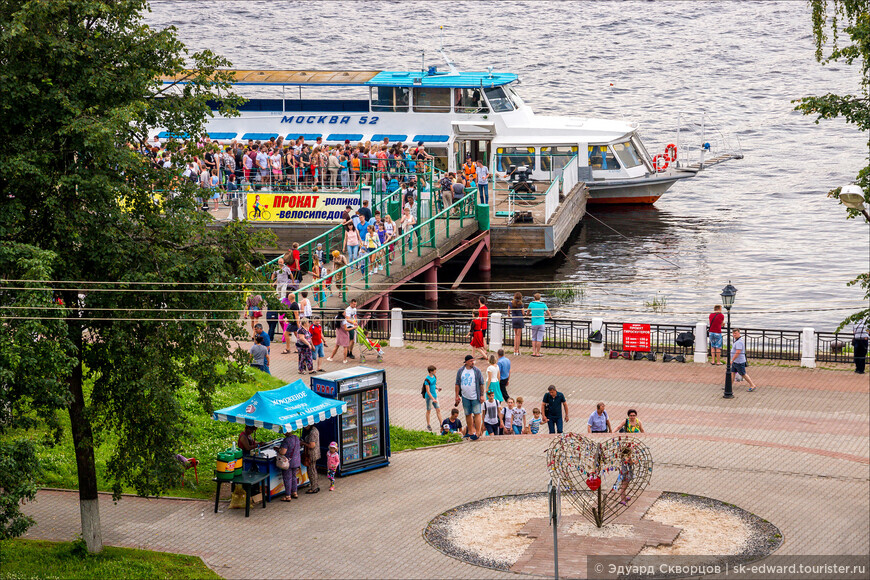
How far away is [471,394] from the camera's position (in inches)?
885

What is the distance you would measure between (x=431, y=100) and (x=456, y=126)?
2582 mm

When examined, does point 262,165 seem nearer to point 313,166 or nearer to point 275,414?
point 313,166

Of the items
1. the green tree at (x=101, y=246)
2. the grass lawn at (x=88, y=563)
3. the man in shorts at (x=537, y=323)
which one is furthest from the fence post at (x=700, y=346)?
the grass lawn at (x=88, y=563)

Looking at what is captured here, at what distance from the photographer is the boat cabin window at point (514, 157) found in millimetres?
46250

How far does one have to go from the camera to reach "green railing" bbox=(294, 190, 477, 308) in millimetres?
31250

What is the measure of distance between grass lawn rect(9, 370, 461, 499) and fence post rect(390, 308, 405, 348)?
14.9 feet

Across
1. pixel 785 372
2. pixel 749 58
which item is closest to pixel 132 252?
pixel 785 372

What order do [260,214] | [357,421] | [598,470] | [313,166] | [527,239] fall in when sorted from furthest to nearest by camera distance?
1. [313,166]
2. [260,214]
3. [527,239]
4. [357,421]
5. [598,470]

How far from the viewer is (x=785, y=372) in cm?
2639

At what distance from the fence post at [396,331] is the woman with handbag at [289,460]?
1007cm

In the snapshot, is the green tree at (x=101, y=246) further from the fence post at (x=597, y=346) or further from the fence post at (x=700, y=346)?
the fence post at (x=700, y=346)

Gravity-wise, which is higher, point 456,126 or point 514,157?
point 456,126

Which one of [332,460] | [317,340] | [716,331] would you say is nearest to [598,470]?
[332,460]

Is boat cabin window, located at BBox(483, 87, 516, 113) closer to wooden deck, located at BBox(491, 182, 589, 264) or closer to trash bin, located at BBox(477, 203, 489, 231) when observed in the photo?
wooden deck, located at BBox(491, 182, 589, 264)
